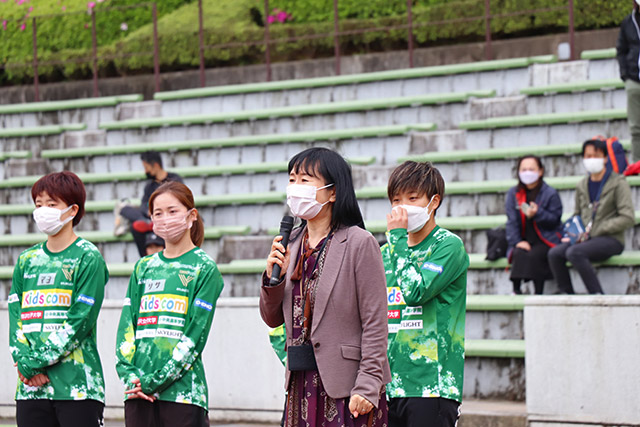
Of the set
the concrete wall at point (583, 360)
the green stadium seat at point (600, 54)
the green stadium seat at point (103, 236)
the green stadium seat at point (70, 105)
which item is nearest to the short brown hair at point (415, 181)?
the concrete wall at point (583, 360)

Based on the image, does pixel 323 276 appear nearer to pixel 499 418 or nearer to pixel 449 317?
pixel 449 317

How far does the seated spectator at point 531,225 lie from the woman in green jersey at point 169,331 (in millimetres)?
4236

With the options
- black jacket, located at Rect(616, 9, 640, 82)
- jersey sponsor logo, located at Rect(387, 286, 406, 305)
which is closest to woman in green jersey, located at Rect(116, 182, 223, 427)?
jersey sponsor logo, located at Rect(387, 286, 406, 305)

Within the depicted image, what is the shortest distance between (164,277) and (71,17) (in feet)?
47.7

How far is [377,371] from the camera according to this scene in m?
4.21

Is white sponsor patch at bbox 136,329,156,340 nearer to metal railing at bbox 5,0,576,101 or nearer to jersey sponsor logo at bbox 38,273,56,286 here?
jersey sponsor logo at bbox 38,273,56,286

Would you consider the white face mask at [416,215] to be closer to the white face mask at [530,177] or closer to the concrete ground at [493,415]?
the concrete ground at [493,415]

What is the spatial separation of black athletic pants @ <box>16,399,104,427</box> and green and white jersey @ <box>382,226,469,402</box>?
5.42 ft

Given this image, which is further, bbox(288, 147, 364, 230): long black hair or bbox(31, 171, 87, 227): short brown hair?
bbox(31, 171, 87, 227): short brown hair

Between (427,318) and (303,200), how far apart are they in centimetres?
106

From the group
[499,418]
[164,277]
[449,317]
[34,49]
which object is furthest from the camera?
[34,49]

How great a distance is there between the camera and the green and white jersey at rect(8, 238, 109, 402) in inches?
218

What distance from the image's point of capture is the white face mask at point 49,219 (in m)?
5.77

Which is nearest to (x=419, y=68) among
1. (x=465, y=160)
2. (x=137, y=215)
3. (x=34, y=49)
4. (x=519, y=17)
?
(x=519, y=17)
